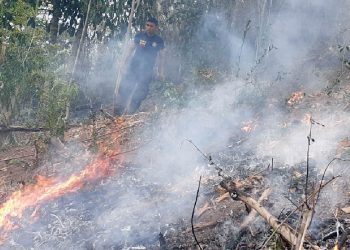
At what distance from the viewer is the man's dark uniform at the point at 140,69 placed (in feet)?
29.3

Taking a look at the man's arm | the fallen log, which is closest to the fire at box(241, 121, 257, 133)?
the fallen log

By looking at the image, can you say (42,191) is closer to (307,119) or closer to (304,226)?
(307,119)

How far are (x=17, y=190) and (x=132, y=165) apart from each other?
161 centimetres

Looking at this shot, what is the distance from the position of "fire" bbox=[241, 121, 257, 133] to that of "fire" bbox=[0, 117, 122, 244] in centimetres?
222

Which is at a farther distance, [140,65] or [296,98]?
[140,65]

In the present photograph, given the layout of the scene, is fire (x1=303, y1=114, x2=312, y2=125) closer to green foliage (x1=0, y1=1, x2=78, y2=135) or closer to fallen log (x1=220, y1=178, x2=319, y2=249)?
fallen log (x1=220, y1=178, x2=319, y2=249)

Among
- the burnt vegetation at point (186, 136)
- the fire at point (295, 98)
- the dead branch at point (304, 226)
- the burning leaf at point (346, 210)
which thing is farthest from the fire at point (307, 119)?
the dead branch at point (304, 226)

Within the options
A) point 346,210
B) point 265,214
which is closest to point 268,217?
point 265,214

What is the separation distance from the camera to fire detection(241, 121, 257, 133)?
684cm

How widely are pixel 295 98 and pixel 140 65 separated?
11.2 ft

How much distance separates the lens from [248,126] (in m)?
6.96

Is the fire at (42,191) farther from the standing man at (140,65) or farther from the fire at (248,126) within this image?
the standing man at (140,65)

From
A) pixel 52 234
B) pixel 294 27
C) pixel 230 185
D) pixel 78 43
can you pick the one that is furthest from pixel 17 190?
pixel 294 27

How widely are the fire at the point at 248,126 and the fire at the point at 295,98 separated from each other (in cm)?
99
